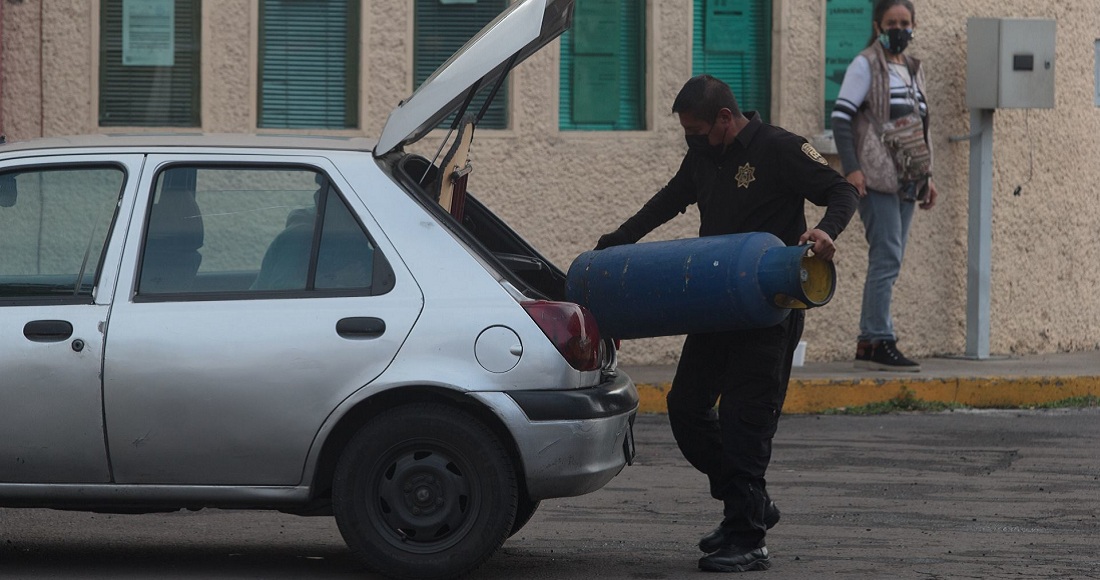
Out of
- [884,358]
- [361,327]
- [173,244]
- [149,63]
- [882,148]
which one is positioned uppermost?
[149,63]

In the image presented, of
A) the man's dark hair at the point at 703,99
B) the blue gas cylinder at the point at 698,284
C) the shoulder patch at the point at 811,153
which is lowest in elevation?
the blue gas cylinder at the point at 698,284

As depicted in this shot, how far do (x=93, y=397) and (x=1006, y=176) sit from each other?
27.2ft

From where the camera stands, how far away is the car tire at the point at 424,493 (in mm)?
5359

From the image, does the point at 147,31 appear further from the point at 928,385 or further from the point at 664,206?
the point at 664,206

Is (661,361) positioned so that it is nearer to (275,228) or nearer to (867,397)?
(867,397)

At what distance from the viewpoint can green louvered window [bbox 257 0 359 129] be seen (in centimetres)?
1125

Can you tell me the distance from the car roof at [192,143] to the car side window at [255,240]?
0.36 ft

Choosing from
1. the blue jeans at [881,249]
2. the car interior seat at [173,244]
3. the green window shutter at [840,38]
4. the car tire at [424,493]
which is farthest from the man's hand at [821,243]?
the green window shutter at [840,38]

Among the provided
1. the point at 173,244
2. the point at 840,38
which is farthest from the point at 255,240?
the point at 840,38

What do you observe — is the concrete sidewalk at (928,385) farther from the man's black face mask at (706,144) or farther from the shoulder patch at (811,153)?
the shoulder patch at (811,153)

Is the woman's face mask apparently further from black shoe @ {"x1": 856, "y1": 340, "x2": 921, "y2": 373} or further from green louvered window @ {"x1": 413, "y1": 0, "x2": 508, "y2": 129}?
green louvered window @ {"x1": 413, "y1": 0, "x2": 508, "y2": 129}

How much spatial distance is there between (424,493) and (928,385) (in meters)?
5.68

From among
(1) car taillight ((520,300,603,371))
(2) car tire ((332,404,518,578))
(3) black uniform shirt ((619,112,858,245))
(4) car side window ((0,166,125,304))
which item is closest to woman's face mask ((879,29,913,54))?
(3) black uniform shirt ((619,112,858,245))

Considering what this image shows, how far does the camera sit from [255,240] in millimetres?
5500
